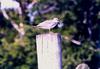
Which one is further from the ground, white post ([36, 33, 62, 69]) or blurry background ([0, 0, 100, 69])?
blurry background ([0, 0, 100, 69])

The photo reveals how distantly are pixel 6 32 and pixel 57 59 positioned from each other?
9.60 metres

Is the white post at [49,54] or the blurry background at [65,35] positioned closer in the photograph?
the white post at [49,54]

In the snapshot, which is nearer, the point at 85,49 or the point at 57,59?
the point at 57,59

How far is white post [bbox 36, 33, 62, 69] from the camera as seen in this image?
2.34 m

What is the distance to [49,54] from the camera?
2.36 m

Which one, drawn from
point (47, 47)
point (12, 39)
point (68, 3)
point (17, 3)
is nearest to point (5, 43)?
point (12, 39)

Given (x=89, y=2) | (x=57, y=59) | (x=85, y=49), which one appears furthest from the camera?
(x=89, y=2)

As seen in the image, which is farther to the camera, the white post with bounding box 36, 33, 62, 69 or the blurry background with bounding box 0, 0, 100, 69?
the blurry background with bounding box 0, 0, 100, 69

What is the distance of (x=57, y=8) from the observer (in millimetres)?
11438

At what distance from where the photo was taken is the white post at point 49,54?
234 cm

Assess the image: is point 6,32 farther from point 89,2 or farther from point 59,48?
point 59,48

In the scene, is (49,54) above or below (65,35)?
below

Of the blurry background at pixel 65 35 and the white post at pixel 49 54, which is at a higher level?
the blurry background at pixel 65 35

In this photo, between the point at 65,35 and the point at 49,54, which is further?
the point at 65,35
